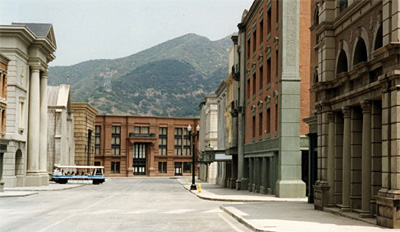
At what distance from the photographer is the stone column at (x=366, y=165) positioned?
21797mm

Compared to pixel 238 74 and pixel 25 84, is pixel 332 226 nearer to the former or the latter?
pixel 238 74

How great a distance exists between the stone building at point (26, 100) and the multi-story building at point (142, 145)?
202 feet

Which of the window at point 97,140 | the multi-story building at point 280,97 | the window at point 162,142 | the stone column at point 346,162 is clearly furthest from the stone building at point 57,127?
the stone column at point 346,162

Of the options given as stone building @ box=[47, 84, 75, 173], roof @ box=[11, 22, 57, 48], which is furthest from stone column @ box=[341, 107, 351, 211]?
stone building @ box=[47, 84, 75, 173]

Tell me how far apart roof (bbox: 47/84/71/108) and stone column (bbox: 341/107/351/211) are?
65079mm

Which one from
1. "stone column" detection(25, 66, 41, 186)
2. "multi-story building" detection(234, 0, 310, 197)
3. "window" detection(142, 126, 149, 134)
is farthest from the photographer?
"window" detection(142, 126, 149, 134)

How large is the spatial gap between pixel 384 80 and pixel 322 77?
7701 mm

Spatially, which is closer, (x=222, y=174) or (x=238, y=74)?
(x=238, y=74)

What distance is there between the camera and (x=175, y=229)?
63.0 ft

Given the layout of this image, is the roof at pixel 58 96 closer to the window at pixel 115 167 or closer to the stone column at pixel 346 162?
the window at pixel 115 167

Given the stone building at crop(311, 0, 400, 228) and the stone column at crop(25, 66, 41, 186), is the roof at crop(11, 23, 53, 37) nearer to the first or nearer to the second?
the stone column at crop(25, 66, 41, 186)

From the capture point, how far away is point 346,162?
2475 centimetres

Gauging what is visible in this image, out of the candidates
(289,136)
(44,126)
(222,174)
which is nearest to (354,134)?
(289,136)

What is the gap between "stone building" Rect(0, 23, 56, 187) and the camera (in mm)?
58094
